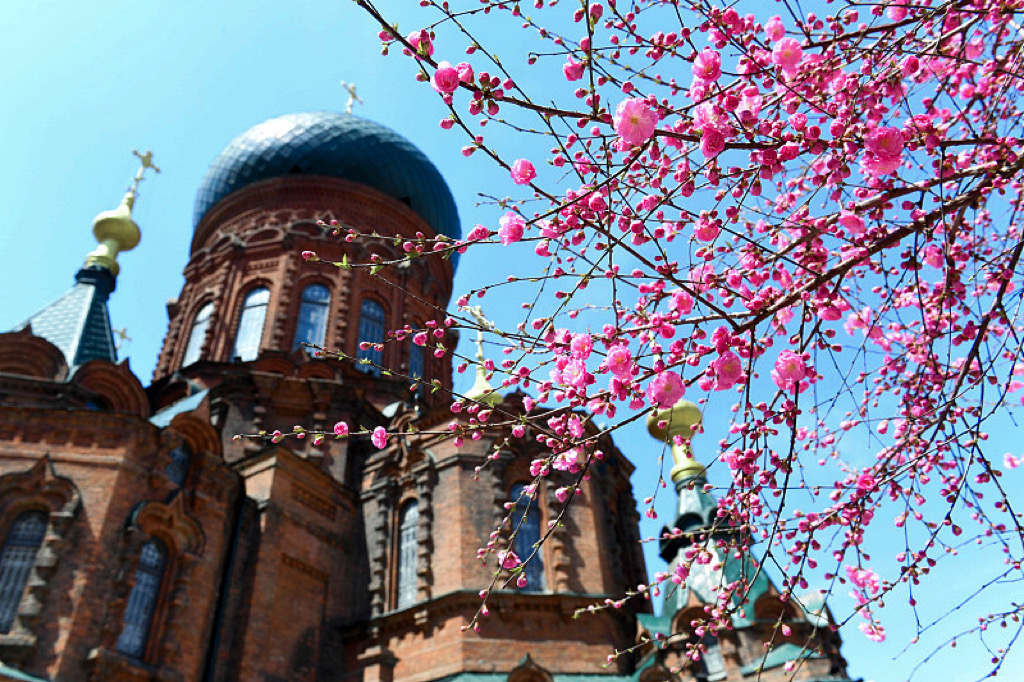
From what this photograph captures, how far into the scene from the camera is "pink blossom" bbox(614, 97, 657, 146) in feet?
10.8

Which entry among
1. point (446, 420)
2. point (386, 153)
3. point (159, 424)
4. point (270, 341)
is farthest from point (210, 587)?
point (386, 153)

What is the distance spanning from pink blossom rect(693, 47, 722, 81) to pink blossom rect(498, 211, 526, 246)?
3.67ft

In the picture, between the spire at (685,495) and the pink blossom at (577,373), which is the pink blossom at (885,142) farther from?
the spire at (685,495)

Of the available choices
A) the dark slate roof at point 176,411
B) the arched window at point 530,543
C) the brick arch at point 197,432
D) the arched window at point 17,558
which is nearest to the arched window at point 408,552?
the arched window at point 530,543

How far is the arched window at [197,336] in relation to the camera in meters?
19.3

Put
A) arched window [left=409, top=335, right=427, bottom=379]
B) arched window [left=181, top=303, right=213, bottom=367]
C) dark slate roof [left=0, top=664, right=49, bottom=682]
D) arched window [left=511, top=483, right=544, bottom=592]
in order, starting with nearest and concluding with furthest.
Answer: dark slate roof [left=0, top=664, right=49, bottom=682] < arched window [left=511, top=483, right=544, bottom=592] < arched window [left=181, top=303, right=213, bottom=367] < arched window [left=409, top=335, right=427, bottom=379]

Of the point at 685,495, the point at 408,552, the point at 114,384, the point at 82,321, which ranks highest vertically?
the point at 82,321

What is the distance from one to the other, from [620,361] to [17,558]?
10232mm

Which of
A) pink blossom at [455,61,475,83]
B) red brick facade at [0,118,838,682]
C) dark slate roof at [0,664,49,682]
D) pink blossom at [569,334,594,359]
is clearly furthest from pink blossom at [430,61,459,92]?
dark slate roof at [0,664,49,682]

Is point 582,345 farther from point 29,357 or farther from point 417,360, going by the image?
point 417,360

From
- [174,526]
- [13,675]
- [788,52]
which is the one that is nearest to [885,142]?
[788,52]

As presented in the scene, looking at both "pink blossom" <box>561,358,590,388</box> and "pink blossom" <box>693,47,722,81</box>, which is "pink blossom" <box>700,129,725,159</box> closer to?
"pink blossom" <box>693,47,722,81</box>

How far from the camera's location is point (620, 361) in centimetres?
381

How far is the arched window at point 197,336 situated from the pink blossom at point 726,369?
57.1ft
